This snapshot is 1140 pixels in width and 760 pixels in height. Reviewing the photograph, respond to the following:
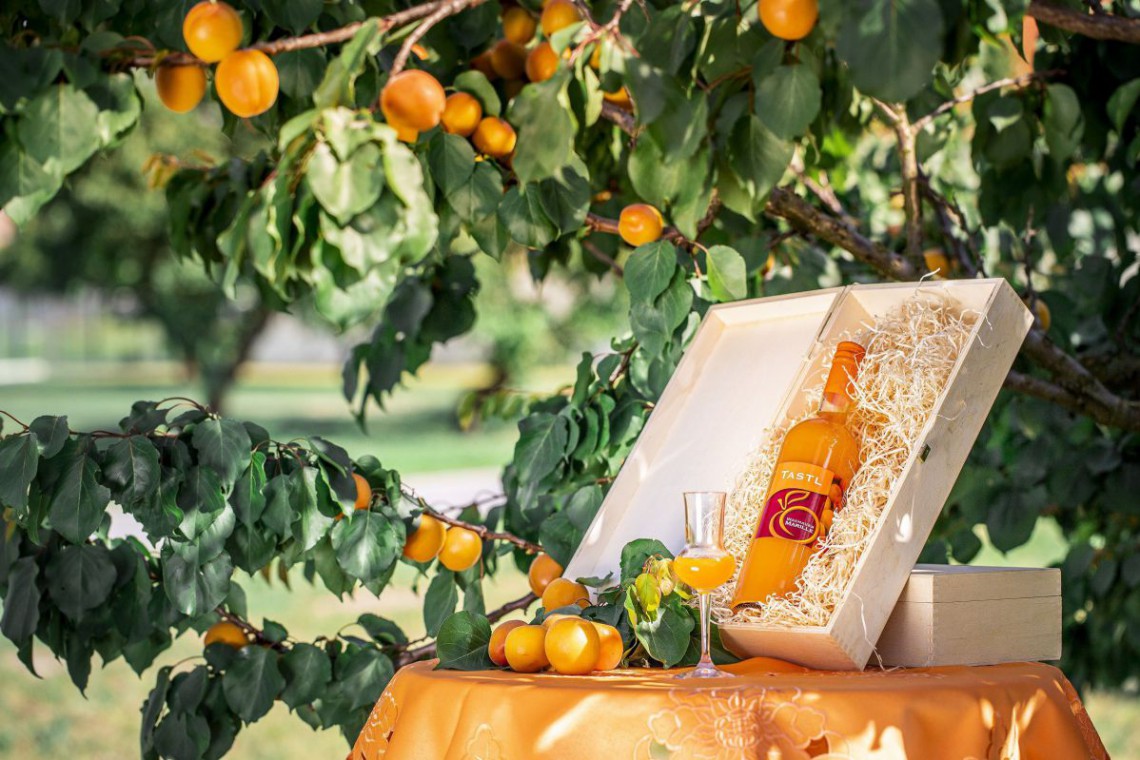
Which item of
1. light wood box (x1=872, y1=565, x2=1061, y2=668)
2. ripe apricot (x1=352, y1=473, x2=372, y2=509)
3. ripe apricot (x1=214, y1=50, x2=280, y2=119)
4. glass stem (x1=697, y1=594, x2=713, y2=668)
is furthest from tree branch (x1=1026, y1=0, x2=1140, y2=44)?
ripe apricot (x1=352, y1=473, x2=372, y2=509)

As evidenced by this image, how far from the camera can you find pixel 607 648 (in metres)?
1.56

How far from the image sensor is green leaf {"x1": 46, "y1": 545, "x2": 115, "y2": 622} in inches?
82.5

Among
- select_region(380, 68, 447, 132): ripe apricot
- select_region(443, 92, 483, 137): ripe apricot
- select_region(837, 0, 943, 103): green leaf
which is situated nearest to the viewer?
select_region(837, 0, 943, 103): green leaf

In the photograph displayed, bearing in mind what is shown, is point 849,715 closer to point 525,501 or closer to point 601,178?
point 525,501

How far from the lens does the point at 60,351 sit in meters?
34.2

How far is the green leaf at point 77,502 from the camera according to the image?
5.85 feet

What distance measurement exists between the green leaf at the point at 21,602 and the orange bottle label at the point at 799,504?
121 cm

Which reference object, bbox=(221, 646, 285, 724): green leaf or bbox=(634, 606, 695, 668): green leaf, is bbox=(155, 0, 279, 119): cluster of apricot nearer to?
bbox=(634, 606, 695, 668): green leaf

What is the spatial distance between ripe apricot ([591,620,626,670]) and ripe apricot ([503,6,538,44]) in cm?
108

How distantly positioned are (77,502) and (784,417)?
1030mm

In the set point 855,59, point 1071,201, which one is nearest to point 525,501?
point 855,59

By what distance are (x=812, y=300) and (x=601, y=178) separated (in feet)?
2.92

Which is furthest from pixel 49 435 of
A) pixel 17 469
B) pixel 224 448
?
pixel 224 448

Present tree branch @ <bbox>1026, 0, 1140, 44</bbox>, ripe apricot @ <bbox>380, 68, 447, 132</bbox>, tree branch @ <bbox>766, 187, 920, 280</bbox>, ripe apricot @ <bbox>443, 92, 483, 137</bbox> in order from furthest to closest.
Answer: tree branch @ <bbox>766, 187, 920, 280</bbox>, tree branch @ <bbox>1026, 0, 1140, 44</bbox>, ripe apricot @ <bbox>443, 92, 483, 137</bbox>, ripe apricot @ <bbox>380, 68, 447, 132</bbox>
